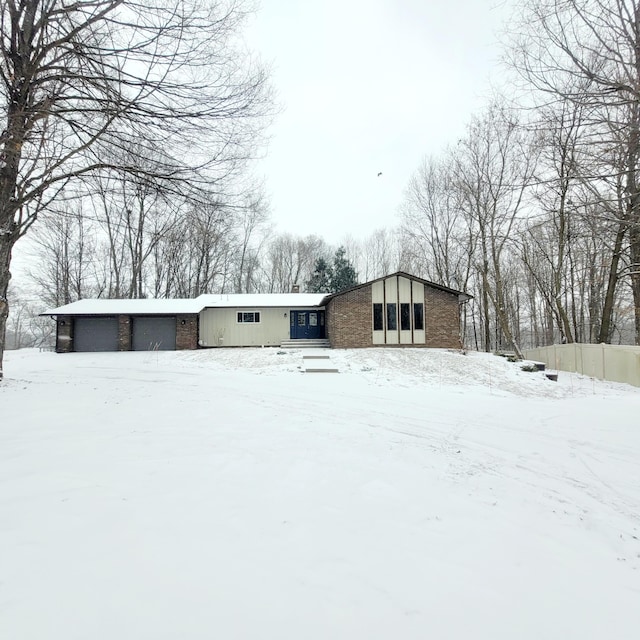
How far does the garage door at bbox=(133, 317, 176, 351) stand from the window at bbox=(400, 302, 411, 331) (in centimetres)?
1248

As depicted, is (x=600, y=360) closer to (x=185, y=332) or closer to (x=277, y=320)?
(x=277, y=320)

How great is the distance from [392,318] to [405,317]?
685 millimetres

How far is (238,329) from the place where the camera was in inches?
853

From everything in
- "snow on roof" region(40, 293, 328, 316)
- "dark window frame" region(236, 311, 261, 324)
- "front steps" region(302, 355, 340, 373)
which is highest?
"snow on roof" region(40, 293, 328, 316)

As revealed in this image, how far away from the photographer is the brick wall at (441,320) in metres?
19.2

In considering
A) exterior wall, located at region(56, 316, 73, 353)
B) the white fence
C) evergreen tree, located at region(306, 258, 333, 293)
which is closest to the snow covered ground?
the white fence

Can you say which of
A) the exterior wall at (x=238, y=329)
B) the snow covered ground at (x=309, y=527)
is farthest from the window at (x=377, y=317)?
the snow covered ground at (x=309, y=527)

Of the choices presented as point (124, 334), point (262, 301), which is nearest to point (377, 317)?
point (262, 301)

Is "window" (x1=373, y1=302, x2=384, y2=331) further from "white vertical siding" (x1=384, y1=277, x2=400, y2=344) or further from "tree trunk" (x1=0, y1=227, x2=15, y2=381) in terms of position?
"tree trunk" (x1=0, y1=227, x2=15, y2=381)

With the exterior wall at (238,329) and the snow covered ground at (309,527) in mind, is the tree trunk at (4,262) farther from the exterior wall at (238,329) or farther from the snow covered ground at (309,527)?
the exterior wall at (238,329)

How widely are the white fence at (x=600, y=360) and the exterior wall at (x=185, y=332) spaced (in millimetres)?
18423

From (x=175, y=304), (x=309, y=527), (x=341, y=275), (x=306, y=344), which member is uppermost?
(x=341, y=275)

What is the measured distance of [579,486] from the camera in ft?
12.5

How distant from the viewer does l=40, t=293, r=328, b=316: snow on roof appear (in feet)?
66.5
